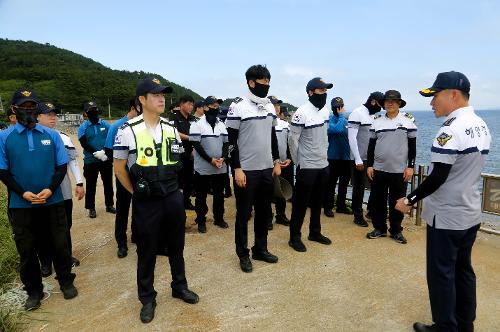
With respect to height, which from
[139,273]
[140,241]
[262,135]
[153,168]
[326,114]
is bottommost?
[139,273]

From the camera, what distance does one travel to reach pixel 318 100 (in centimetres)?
488

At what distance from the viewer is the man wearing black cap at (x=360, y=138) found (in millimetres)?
5879

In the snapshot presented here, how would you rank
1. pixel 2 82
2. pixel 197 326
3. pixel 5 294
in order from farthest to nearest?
pixel 2 82, pixel 5 294, pixel 197 326

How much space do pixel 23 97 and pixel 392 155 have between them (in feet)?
15.6

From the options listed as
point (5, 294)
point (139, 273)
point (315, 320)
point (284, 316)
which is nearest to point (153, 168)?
point (139, 273)

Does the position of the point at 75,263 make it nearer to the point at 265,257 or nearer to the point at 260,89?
the point at 265,257

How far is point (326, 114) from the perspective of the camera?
504 centimetres

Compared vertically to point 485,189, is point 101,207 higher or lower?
lower

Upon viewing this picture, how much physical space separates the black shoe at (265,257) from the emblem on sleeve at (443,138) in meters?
2.61

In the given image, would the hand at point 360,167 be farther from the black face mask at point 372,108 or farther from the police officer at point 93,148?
the police officer at point 93,148

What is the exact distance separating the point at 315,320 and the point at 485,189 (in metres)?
3.61

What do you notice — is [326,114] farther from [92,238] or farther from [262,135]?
[92,238]

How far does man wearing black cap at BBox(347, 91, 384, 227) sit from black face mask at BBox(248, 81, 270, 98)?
2.26m

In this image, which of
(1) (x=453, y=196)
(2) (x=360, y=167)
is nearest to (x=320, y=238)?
(2) (x=360, y=167)
